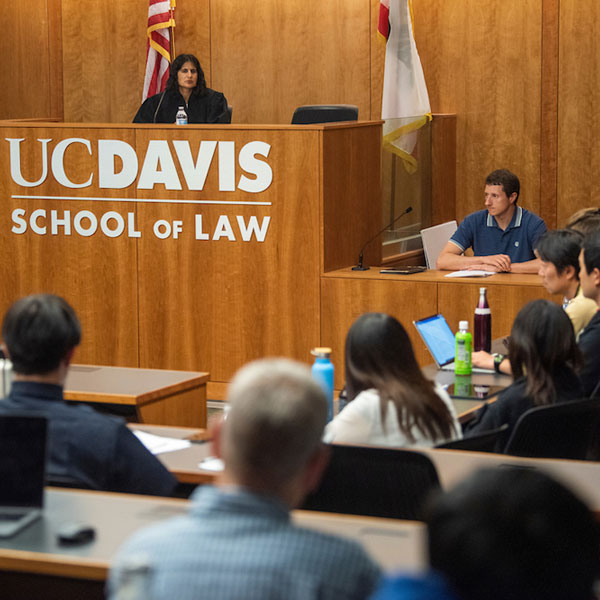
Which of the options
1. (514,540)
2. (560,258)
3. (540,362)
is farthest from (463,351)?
(514,540)

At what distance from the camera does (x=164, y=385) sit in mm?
4371

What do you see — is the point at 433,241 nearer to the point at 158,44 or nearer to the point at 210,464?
the point at 158,44

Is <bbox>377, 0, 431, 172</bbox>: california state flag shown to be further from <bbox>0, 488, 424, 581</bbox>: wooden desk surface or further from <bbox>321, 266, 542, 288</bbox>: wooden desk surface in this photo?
<bbox>0, 488, 424, 581</bbox>: wooden desk surface

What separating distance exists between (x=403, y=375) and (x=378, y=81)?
22.0ft

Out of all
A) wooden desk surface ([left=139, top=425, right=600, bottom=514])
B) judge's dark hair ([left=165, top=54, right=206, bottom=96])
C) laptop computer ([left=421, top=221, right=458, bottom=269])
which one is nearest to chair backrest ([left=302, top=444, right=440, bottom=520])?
wooden desk surface ([left=139, top=425, right=600, bottom=514])

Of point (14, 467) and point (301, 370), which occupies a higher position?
point (301, 370)

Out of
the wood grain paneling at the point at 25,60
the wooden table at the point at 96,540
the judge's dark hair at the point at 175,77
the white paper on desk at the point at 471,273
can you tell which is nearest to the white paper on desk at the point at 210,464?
the wooden table at the point at 96,540

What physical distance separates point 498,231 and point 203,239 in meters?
1.68

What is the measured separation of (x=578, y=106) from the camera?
9047 millimetres

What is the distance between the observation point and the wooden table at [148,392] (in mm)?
4219

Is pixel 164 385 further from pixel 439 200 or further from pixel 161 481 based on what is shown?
pixel 439 200

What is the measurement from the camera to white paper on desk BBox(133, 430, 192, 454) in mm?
3422

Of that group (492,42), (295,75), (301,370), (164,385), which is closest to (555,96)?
(492,42)

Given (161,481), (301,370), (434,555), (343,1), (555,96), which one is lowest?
(161,481)
